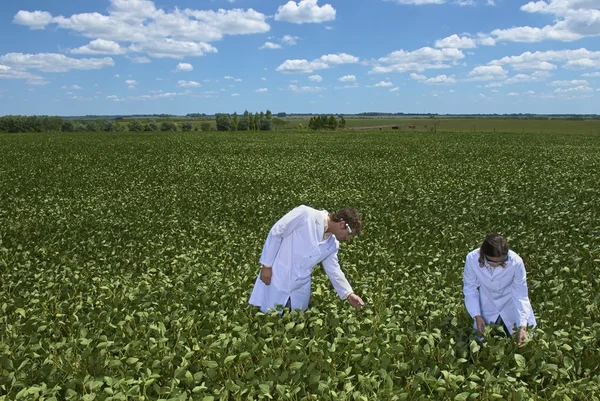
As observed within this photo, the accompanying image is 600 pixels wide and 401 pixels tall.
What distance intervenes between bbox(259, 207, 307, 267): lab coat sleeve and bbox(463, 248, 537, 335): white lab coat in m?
1.99

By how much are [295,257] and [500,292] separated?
2395 mm

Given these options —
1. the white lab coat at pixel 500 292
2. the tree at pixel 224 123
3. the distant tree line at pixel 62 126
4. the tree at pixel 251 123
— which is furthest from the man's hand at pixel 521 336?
the tree at pixel 224 123

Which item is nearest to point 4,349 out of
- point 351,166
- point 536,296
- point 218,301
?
point 218,301

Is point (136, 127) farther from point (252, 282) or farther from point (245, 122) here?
point (252, 282)

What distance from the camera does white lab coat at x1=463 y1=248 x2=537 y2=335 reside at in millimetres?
5367

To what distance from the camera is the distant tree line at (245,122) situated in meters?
118

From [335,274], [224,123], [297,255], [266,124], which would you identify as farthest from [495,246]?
[224,123]

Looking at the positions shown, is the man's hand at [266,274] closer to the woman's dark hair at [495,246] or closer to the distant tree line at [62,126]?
the woman's dark hair at [495,246]

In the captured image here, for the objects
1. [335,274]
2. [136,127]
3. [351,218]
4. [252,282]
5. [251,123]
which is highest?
[251,123]

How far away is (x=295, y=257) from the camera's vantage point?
568 centimetres

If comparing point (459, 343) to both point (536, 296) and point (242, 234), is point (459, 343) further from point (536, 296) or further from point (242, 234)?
point (242, 234)

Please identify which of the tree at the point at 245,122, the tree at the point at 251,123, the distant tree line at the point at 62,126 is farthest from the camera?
the tree at the point at 245,122

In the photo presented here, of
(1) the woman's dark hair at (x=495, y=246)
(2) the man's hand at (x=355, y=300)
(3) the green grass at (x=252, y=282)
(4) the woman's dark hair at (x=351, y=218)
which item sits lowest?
(3) the green grass at (x=252, y=282)

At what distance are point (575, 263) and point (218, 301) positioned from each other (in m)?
6.65
